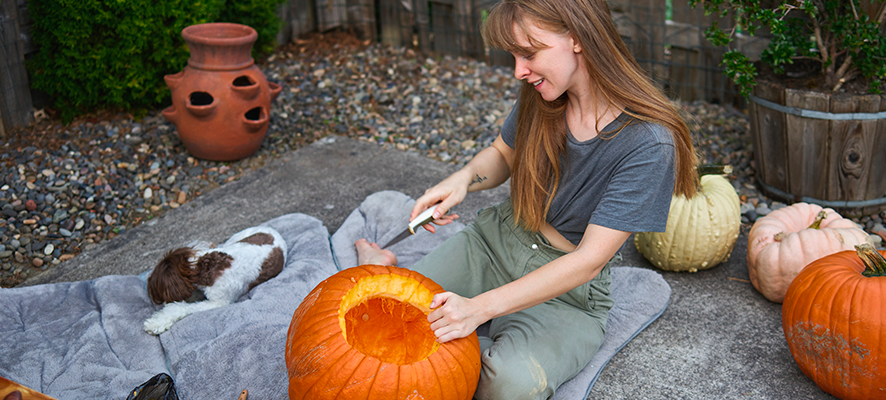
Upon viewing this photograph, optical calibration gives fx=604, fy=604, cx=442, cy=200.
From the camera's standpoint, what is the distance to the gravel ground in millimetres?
3644

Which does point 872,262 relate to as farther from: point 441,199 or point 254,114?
point 254,114

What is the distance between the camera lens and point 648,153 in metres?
2.00

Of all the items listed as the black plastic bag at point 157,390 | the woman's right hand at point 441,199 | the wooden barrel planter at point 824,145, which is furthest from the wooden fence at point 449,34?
the black plastic bag at point 157,390

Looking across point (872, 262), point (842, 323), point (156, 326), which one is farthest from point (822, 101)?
point (156, 326)

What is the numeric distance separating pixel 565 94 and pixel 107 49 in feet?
11.9

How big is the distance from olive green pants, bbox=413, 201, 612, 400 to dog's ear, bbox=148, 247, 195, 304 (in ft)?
3.41

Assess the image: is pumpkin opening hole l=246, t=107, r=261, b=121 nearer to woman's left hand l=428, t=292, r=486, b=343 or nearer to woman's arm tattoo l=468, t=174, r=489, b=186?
woman's arm tattoo l=468, t=174, r=489, b=186

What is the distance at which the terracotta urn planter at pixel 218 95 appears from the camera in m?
4.03

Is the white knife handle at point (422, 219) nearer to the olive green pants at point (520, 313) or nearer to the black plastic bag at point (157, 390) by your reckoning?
the olive green pants at point (520, 313)

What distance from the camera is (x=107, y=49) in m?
4.36

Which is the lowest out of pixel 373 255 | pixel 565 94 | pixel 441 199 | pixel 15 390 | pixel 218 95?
pixel 373 255

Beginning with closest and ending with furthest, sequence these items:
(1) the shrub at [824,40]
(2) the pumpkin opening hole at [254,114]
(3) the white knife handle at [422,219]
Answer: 1. (3) the white knife handle at [422,219]
2. (1) the shrub at [824,40]
3. (2) the pumpkin opening hole at [254,114]

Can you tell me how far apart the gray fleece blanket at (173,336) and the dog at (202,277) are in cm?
6

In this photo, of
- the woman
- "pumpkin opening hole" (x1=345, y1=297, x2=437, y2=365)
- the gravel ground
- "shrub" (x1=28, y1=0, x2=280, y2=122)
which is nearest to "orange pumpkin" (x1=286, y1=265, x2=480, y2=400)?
"pumpkin opening hole" (x1=345, y1=297, x2=437, y2=365)
